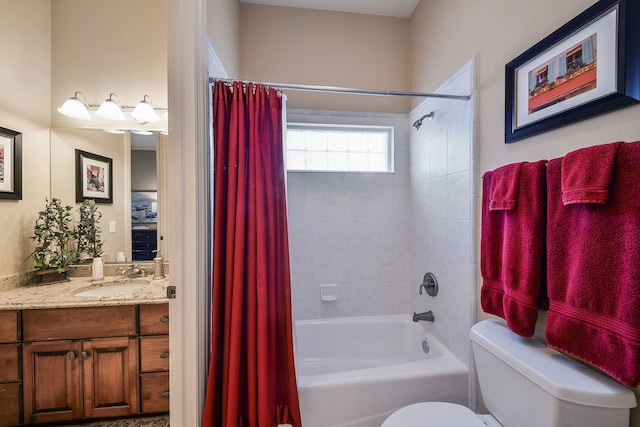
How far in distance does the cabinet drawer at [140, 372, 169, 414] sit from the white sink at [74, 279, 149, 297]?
1.76 feet

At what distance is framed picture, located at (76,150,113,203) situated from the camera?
2.00m

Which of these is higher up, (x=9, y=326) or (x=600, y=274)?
(x=600, y=274)

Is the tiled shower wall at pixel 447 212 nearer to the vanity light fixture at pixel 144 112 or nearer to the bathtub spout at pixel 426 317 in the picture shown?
the bathtub spout at pixel 426 317

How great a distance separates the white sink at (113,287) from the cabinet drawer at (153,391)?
54 centimetres

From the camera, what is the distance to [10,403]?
146 cm

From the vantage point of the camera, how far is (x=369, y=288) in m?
2.28

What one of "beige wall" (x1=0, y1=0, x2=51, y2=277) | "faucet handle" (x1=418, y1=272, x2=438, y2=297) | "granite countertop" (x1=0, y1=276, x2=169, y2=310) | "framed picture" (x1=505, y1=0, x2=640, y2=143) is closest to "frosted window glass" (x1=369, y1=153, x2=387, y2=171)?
"faucet handle" (x1=418, y1=272, x2=438, y2=297)

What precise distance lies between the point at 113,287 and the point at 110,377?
Result: 56cm

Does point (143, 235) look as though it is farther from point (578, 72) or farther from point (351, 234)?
point (578, 72)

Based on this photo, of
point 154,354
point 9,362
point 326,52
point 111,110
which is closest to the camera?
point 9,362

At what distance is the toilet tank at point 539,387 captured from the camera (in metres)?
0.76

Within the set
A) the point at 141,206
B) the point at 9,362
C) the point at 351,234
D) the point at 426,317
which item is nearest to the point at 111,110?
the point at 141,206

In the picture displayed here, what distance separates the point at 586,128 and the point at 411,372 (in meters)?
1.32

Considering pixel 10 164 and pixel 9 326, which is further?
pixel 10 164
